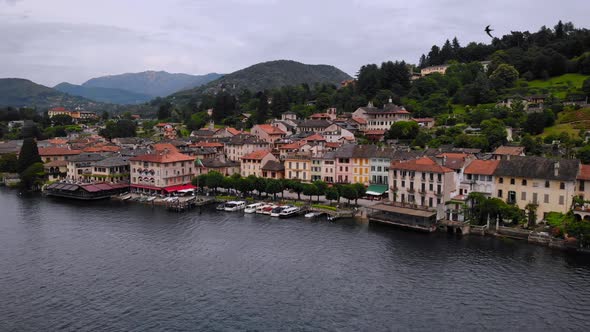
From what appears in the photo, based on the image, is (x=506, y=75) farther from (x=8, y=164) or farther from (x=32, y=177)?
(x=8, y=164)

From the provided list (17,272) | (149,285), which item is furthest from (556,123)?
(17,272)

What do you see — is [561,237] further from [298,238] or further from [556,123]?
[556,123]

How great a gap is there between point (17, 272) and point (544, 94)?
118435 mm

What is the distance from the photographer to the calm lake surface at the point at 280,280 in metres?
36.2

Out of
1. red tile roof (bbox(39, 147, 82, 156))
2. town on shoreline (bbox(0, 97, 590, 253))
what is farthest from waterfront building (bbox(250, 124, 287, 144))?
red tile roof (bbox(39, 147, 82, 156))

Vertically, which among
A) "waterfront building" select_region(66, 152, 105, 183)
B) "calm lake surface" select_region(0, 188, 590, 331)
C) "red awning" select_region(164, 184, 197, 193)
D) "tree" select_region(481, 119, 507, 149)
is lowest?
"calm lake surface" select_region(0, 188, 590, 331)

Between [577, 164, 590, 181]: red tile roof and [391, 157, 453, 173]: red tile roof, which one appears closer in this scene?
[577, 164, 590, 181]: red tile roof

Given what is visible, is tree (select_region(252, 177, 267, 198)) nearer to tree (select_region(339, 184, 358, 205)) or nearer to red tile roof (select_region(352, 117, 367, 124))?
tree (select_region(339, 184, 358, 205))

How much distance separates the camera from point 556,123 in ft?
321

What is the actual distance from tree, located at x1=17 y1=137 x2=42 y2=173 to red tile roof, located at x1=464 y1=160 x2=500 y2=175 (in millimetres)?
91639

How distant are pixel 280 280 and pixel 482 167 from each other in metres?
35.6

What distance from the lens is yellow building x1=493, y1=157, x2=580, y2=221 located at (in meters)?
56.7

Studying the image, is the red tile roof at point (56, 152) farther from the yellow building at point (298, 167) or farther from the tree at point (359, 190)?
the tree at point (359, 190)

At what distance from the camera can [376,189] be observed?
7469 centimetres
